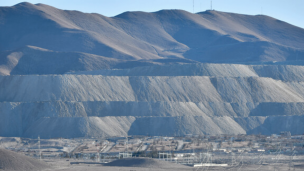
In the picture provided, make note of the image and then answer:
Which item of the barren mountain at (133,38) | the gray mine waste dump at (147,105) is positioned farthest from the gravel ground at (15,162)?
the barren mountain at (133,38)

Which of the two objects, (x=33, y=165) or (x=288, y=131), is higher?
(x=288, y=131)

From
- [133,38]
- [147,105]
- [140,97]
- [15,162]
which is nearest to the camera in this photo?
[15,162]

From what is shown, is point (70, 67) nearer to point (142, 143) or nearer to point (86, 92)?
point (86, 92)

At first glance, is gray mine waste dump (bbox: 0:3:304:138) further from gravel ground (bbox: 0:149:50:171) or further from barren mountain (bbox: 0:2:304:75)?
gravel ground (bbox: 0:149:50:171)

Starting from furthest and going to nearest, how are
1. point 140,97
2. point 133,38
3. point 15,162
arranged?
point 133,38, point 140,97, point 15,162

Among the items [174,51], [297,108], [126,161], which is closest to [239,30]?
[174,51]

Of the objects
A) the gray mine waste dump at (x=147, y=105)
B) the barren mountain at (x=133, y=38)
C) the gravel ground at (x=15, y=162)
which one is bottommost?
the gravel ground at (x=15, y=162)

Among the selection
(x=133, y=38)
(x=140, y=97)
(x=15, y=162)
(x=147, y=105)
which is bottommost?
(x=15, y=162)

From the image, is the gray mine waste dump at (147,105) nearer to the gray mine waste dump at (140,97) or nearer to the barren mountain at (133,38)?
the gray mine waste dump at (140,97)

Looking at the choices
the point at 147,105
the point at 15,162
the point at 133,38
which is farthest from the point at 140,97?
the point at 133,38

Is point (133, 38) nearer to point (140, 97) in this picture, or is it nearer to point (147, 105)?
point (140, 97)

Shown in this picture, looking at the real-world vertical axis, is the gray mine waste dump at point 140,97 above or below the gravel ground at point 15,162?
above
